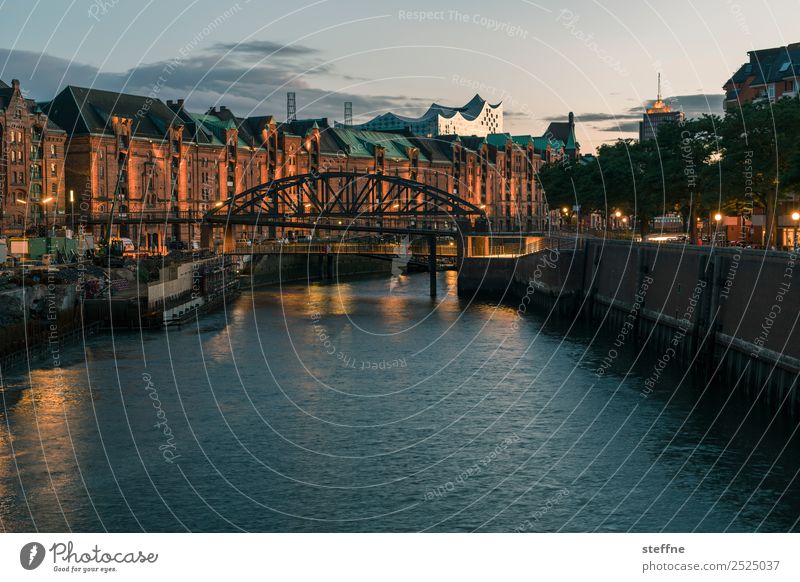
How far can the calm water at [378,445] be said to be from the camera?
3531 centimetres

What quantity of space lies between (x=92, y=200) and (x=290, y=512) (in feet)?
379

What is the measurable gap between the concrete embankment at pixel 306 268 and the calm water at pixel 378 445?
68048 mm

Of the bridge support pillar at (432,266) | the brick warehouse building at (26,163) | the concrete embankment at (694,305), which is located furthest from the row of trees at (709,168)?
the brick warehouse building at (26,163)

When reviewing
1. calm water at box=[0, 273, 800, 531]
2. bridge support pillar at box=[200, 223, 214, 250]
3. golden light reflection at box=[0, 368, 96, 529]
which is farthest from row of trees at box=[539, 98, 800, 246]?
bridge support pillar at box=[200, 223, 214, 250]

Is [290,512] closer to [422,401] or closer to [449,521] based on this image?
[449,521]

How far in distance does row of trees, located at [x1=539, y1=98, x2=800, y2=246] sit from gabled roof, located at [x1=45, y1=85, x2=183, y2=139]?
6259 cm

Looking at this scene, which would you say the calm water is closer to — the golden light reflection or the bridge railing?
the golden light reflection

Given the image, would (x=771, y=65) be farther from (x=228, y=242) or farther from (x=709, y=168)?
(x=228, y=242)

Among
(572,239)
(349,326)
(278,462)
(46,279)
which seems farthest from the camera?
(572,239)

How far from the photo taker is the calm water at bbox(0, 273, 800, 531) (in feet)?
116

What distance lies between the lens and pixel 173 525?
34.2 meters

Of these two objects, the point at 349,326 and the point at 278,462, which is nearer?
the point at 278,462

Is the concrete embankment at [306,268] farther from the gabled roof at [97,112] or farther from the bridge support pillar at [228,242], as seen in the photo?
the gabled roof at [97,112]
